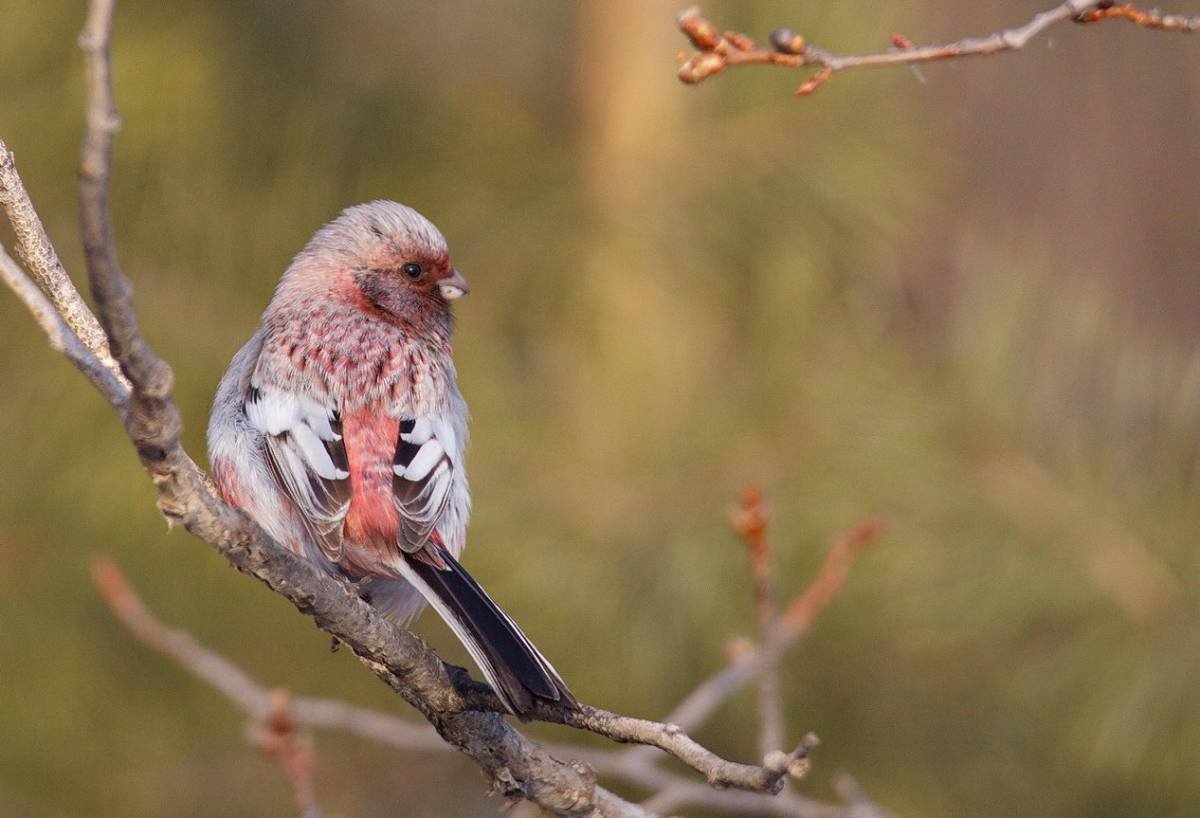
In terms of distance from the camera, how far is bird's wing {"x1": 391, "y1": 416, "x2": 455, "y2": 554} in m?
3.10

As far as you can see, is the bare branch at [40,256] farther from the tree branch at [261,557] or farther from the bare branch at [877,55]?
the bare branch at [877,55]

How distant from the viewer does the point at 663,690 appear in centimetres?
572

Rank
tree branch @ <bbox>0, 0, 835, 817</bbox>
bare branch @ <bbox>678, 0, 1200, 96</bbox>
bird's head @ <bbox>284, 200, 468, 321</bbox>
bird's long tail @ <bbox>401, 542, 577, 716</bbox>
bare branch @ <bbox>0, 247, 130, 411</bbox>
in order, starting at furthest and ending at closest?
bird's head @ <bbox>284, 200, 468, 321</bbox>
bird's long tail @ <bbox>401, 542, 577, 716</bbox>
bare branch @ <bbox>678, 0, 1200, 96</bbox>
bare branch @ <bbox>0, 247, 130, 411</bbox>
tree branch @ <bbox>0, 0, 835, 817</bbox>

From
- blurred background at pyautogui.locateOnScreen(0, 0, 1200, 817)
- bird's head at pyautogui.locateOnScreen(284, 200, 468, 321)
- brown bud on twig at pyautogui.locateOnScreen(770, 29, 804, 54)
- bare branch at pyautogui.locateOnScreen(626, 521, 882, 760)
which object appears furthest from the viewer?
blurred background at pyautogui.locateOnScreen(0, 0, 1200, 817)

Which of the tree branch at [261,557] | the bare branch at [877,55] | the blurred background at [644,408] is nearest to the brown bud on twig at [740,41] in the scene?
the bare branch at [877,55]

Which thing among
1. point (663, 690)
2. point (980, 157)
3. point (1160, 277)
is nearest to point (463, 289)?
point (663, 690)

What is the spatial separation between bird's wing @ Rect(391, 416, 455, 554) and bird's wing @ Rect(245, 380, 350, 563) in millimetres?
128

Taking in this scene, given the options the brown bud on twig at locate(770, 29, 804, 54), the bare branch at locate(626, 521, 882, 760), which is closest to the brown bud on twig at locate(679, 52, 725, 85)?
the brown bud on twig at locate(770, 29, 804, 54)

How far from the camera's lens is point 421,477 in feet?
10.5


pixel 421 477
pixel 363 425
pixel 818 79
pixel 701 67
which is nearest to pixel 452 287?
pixel 363 425

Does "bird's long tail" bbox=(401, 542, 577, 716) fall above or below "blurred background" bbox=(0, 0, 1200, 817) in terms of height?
below

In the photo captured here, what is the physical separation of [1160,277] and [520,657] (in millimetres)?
6477

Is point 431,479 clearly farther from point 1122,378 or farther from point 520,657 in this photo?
point 1122,378

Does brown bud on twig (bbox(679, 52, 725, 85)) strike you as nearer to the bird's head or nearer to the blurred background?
the bird's head
